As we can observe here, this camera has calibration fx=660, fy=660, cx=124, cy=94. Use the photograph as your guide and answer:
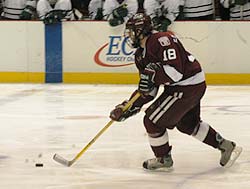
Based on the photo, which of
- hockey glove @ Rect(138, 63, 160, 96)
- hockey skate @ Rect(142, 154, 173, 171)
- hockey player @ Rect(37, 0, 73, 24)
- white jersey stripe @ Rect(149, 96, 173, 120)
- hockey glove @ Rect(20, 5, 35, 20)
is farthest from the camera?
hockey glove @ Rect(20, 5, 35, 20)

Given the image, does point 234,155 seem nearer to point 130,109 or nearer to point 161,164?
point 161,164

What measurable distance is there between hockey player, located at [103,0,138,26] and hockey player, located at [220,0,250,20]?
4.26 ft

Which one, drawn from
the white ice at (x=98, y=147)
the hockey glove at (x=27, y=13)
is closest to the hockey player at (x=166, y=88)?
the white ice at (x=98, y=147)

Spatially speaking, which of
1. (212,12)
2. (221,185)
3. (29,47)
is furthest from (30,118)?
(212,12)

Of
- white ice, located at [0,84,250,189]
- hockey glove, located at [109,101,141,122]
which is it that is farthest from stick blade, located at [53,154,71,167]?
hockey glove, located at [109,101,141,122]

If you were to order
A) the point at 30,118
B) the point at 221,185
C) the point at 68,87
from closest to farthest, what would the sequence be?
the point at 221,185, the point at 30,118, the point at 68,87

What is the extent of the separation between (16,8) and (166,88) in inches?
239

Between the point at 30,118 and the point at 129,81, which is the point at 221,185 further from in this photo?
the point at 129,81

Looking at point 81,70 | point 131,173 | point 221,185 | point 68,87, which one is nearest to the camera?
point 221,185

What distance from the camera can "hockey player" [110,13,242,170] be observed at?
350 centimetres

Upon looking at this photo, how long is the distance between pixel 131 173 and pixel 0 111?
2767 mm

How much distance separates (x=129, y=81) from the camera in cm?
866

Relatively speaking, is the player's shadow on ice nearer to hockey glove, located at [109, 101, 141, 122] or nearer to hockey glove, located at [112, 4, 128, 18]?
hockey glove, located at [109, 101, 141, 122]

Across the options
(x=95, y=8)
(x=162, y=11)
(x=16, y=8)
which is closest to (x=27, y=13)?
(x=16, y=8)
